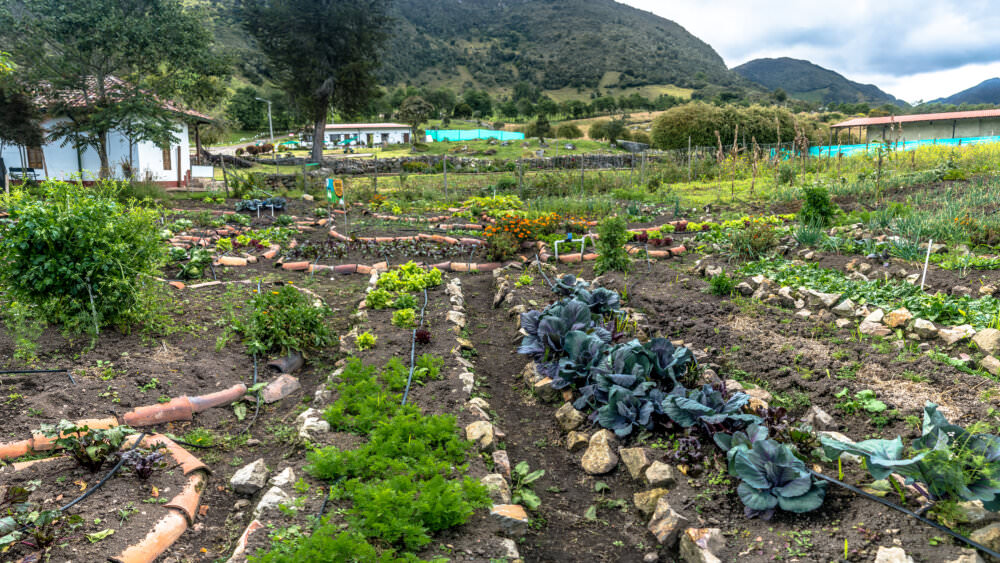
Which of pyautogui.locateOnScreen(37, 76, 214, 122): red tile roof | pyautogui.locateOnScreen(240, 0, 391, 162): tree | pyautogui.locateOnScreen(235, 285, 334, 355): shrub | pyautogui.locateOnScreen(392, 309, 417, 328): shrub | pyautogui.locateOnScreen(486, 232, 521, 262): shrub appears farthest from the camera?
pyautogui.locateOnScreen(240, 0, 391, 162): tree

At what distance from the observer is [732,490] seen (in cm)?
326

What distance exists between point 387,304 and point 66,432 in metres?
3.61

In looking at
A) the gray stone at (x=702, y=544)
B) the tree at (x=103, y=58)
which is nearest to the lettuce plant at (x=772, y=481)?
the gray stone at (x=702, y=544)

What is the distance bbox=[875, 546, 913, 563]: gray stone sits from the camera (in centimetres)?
248

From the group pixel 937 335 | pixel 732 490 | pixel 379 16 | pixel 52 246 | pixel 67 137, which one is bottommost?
pixel 732 490

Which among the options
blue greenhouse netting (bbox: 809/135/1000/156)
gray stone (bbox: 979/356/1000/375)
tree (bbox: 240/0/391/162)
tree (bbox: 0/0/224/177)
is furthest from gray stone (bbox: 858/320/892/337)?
tree (bbox: 240/0/391/162)

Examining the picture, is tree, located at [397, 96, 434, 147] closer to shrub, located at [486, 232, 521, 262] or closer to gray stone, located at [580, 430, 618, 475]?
shrub, located at [486, 232, 521, 262]

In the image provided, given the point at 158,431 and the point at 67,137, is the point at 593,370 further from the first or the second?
the point at 67,137

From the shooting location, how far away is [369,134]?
170ft

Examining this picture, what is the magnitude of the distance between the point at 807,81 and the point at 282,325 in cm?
16522

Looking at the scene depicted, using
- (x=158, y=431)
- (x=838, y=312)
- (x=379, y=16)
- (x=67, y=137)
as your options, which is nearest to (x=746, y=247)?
(x=838, y=312)

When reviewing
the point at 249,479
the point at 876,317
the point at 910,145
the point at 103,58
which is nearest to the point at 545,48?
the point at 910,145

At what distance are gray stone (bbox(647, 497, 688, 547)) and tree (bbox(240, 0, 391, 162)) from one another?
2860 cm

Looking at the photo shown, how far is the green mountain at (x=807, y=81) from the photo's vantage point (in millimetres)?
123750
